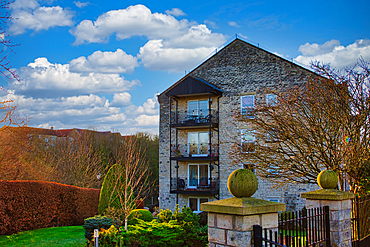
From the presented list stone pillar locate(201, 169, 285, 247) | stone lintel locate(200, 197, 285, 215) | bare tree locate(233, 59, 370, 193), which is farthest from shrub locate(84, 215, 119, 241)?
stone lintel locate(200, 197, 285, 215)

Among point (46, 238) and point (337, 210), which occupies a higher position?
point (337, 210)

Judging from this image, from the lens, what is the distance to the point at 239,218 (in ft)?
14.7

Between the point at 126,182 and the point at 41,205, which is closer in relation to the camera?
the point at 126,182

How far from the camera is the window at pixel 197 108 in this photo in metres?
22.8

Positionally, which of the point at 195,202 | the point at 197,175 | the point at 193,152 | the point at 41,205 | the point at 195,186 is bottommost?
the point at 195,202

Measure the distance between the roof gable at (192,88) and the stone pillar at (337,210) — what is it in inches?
578

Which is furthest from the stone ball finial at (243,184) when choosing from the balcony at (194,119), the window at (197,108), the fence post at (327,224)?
the window at (197,108)

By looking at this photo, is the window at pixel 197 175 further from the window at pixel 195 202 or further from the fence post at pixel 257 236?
the fence post at pixel 257 236

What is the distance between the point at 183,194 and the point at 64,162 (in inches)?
445

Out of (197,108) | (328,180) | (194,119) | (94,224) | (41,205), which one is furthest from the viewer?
(197,108)

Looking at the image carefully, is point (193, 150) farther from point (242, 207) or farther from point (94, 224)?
point (242, 207)

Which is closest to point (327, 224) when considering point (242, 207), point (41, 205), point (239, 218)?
point (239, 218)

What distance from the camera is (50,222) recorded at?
17.9 m

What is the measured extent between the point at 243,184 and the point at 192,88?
17.9 metres
